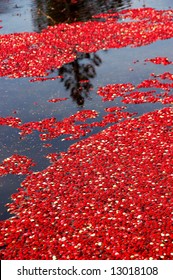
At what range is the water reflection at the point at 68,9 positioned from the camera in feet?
160

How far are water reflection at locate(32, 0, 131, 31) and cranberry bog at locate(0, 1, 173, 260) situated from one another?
34.7 feet

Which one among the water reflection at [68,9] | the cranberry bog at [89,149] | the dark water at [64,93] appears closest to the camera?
the cranberry bog at [89,149]

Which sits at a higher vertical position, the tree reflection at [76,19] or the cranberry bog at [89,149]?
the tree reflection at [76,19]

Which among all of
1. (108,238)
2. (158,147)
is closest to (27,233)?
(108,238)

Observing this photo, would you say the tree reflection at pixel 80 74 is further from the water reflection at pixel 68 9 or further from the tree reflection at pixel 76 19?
the water reflection at pixel 68 9

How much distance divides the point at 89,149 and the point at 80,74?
12.0 metres

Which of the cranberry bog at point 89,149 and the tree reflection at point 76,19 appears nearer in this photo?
the cranberry bog at point 89,149

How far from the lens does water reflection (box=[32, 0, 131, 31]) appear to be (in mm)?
48875

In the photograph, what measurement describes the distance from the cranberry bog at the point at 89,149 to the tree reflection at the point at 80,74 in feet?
0.30

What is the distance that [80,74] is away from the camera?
31953mm

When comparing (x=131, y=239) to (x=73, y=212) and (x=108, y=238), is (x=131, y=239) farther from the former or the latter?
(x=73, y=212)

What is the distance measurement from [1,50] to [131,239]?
1191 inches

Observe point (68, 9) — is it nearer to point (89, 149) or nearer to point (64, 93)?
point (64, 93)

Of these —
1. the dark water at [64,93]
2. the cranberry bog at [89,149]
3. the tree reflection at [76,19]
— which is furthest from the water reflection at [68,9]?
the dark water at [64,93]
